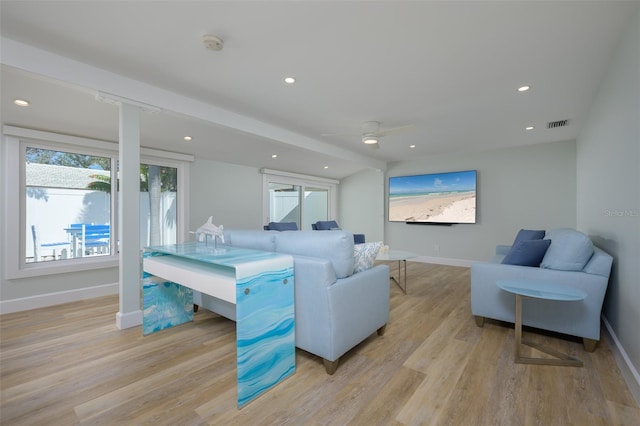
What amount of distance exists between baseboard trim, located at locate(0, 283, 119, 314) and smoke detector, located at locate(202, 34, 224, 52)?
346 centimetres

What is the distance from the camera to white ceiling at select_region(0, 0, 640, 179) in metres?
1.80

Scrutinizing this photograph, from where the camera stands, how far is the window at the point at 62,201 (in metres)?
3.18

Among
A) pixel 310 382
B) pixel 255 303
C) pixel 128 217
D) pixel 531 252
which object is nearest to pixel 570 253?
pixel 531 252

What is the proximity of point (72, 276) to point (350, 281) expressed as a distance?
12.2ft

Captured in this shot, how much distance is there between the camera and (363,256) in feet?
7.63

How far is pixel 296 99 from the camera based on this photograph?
317 centimetres

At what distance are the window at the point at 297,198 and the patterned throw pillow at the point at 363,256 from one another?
4070 mm

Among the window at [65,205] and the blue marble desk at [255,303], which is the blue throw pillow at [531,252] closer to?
the blue marble desk at [255,303]

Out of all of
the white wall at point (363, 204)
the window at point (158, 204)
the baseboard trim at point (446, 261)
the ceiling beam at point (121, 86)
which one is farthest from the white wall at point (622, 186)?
the window at point (158, 204)

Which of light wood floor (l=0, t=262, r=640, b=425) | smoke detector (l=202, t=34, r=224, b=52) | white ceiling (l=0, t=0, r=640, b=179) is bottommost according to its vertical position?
light wood floor (l=0, t=262, r=640, b=425)

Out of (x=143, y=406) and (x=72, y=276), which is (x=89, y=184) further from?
(x=143, y=406)

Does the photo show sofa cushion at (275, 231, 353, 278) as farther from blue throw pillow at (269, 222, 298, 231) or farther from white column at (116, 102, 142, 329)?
blue throw pillow at (269, 222, 298, 231)

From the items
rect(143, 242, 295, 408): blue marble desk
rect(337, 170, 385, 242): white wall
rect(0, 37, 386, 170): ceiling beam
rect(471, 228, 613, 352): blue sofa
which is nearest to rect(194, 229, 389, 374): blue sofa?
rect(143, 242, 295, 408): blue marble desk

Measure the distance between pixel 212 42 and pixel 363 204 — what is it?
5.96 metres
